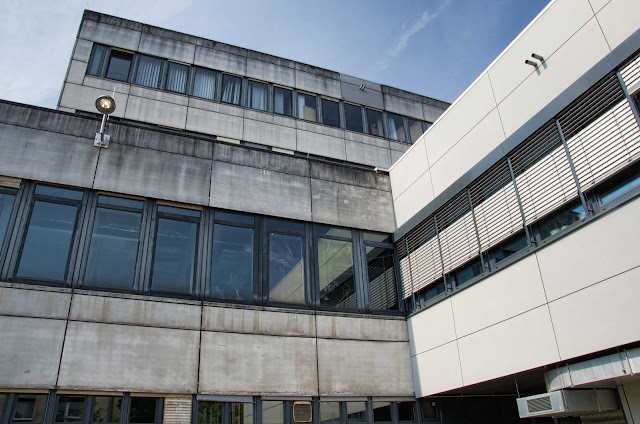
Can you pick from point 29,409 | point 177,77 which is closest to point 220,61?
point 177,77

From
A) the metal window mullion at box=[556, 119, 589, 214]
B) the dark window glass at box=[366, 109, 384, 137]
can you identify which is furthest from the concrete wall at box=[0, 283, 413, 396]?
the dark window glass at box=[366, 109, 384, 137]

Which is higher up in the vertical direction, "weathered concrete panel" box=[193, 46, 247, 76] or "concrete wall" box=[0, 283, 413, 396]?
"weathered concrete panel" box=[193, 46, 247, 76]

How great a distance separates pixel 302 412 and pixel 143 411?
3.32m

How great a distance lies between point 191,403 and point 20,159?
6.34m

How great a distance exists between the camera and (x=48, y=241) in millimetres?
10250

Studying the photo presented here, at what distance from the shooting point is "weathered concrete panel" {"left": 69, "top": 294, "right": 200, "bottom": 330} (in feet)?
32.4

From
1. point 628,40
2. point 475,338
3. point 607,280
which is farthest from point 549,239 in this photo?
point 628,40

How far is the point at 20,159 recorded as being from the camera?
34.5ft

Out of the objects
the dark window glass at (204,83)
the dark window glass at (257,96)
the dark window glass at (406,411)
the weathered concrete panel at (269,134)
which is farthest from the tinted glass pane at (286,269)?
the dark window glass at (204,83)

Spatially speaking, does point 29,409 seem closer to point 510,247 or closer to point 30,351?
point 30,351

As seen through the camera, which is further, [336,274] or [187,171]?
[336,274]

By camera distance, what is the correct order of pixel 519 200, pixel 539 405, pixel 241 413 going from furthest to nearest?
pixel 241 413 < pixel 519 200 < pixel 539 405

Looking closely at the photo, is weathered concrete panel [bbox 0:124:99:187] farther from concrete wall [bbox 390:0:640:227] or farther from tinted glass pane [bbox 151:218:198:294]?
concrete wall [bbox 390:0:640:227]

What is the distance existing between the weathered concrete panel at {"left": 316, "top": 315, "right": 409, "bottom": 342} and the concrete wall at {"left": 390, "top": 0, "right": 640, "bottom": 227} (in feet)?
9.63
